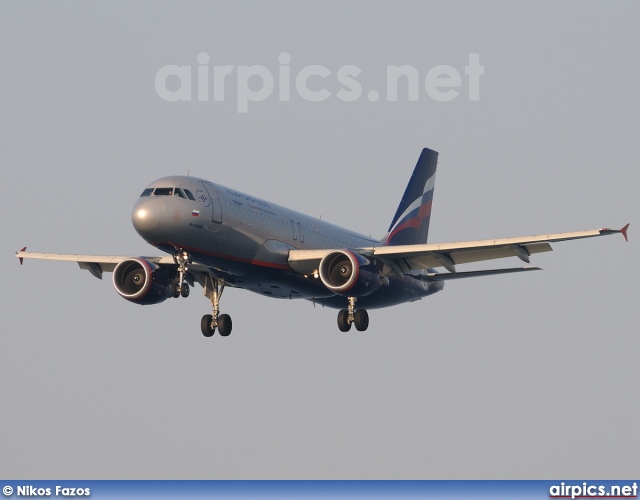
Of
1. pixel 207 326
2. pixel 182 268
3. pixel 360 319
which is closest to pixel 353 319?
pixel 360 319

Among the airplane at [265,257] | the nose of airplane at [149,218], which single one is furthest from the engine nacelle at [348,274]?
the nose of airplane at [149,218]

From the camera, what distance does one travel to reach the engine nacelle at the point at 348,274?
194 ft

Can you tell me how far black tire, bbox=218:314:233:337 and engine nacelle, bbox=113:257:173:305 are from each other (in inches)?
108

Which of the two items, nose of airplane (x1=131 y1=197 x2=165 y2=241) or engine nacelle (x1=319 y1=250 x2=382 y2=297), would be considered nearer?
nose of airplane (x1=131 y1=197 x2=165 y2=241)

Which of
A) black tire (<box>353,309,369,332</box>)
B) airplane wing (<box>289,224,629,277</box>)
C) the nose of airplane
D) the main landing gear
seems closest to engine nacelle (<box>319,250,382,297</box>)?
airplane wing (<box>289,224,629,277</box>)

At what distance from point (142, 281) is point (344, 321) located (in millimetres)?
9622

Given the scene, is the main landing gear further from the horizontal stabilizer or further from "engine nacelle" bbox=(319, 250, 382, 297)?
the horizontal stabilizer

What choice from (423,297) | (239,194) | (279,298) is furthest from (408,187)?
(239,194)

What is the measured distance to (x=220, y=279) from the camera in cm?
6116

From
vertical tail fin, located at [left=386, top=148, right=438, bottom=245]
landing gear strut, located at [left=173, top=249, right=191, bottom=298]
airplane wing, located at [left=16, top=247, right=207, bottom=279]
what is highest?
vertical tail fin, located at [left=386, top=148, right=438, bottom=245]

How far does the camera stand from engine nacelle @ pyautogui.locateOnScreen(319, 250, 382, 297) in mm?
59000

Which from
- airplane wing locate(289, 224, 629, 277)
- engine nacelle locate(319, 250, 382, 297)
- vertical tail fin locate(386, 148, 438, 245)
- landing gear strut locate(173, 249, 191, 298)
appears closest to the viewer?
landing gear strut locate(173, 249, 191, 298)

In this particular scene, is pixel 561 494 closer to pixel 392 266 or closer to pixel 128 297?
pixel 392 266

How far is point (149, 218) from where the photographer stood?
54.5 metres
